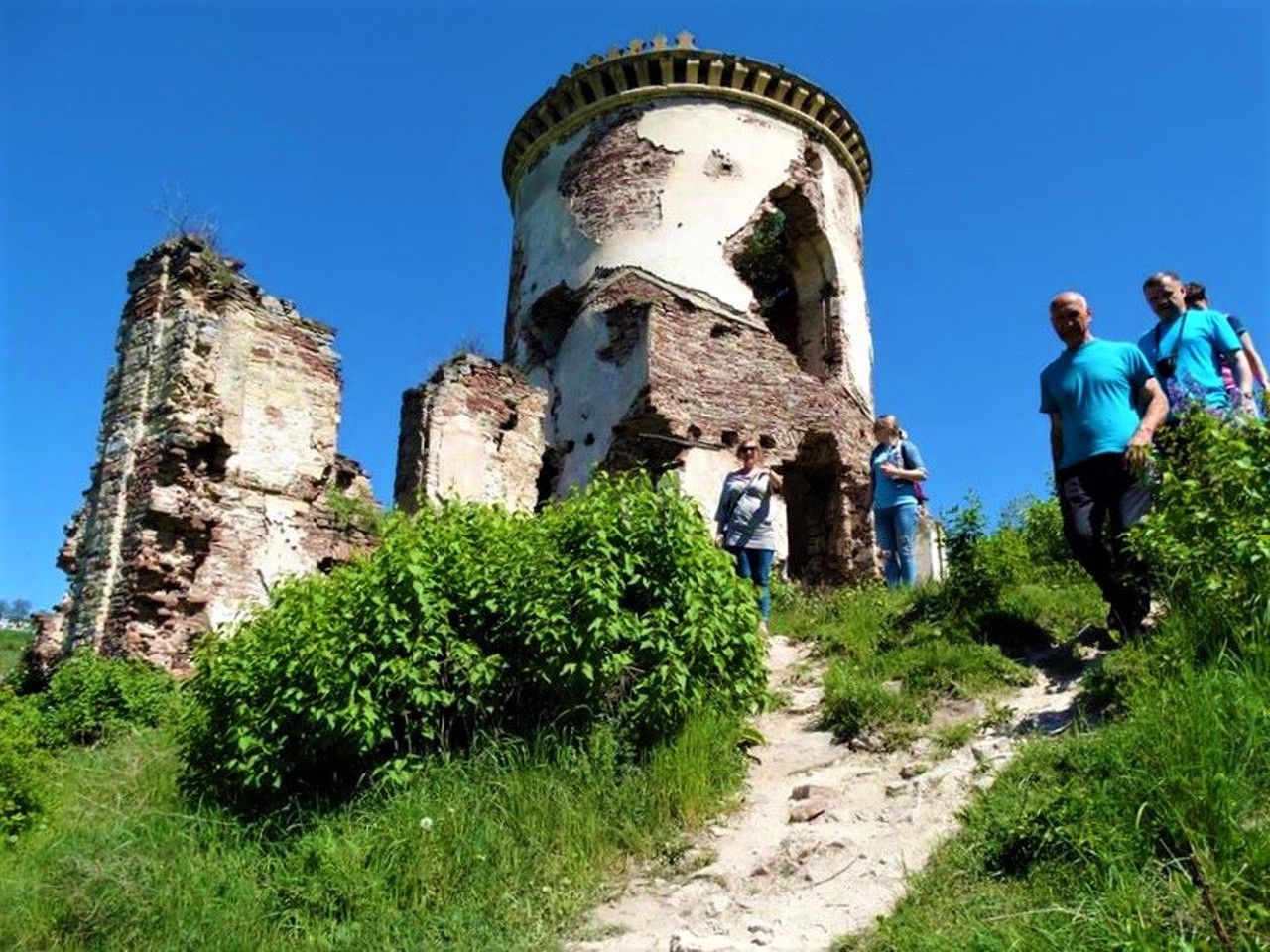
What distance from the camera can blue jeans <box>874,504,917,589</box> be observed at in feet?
30.0

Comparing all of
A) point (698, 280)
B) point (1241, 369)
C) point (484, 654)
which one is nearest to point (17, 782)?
point (484, 654)

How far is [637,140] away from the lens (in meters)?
14.5

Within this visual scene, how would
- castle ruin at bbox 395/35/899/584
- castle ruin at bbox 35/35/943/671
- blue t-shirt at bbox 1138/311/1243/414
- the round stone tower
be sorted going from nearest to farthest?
blue t-shirt at bbox 1138/311/1243/414 < castle ruin at bbox 35/35/943/671 < castle ruin at bbox 395/35/899/584 < the round stone tower

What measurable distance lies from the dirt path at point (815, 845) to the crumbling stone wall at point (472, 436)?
23.2 ft

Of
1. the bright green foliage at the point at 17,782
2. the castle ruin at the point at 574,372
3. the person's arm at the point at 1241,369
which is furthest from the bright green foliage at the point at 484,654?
the castle ruin at the point at 574,372

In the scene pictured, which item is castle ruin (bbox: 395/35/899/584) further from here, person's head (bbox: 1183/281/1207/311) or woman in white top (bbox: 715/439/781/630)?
person's head (bbox: 1183/281/1207/311)

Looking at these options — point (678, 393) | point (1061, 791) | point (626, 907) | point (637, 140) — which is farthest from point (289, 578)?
point (637, 140)

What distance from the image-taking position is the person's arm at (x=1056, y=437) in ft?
19.1

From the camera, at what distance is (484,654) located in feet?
18.9

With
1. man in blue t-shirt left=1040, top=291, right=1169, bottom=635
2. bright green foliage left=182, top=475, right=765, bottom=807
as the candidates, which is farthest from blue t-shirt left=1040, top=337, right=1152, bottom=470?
bright green foliage left=182, top=475, right=765, bottom=807

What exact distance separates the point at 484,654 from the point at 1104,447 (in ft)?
11.4

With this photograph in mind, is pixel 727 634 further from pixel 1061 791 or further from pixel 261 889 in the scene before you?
pixel 261 889

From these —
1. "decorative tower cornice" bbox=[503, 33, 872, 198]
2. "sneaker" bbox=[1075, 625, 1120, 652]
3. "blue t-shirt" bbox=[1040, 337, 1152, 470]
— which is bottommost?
"sneaker" bbox=[1075, 625, 1120, 652]

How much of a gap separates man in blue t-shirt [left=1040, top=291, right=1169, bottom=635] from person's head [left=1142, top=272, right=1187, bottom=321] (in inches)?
26.3
